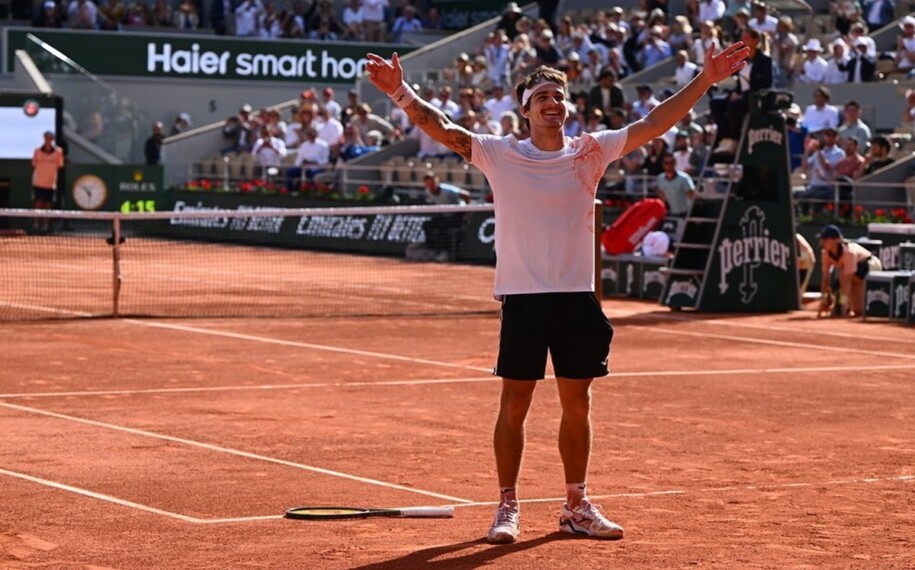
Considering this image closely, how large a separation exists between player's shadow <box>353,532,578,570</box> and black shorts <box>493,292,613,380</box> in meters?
0.76

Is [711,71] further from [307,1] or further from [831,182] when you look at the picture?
[307,1]

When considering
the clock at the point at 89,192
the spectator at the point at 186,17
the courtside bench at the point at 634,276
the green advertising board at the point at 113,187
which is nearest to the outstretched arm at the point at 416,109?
the courtside bench at the point at 634,276

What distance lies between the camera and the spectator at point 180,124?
1695 inches

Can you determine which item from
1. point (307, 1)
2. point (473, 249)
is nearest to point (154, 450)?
point (473, 249)

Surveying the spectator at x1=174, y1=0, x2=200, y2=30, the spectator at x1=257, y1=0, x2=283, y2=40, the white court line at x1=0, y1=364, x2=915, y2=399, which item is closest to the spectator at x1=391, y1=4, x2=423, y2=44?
the spectator at x1=257, y1=0, x2=283, y2=40

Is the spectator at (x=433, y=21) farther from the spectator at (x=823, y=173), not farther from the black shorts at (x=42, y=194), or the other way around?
the spectator at (x=823, y=173)

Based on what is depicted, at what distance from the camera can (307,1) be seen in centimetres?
4716

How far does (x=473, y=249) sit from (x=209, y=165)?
12.2 meters

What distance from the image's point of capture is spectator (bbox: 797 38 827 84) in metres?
31.2

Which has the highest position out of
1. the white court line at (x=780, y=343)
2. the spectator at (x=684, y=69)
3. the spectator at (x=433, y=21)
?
the spectator at (x=433, y=21)

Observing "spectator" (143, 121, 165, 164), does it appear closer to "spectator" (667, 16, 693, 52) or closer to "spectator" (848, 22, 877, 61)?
"spectator" (667, 16, 693, 52)

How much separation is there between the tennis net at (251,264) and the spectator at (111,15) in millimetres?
6231

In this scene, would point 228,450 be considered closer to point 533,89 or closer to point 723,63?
point 533,89

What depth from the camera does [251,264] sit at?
3022 centimetres
